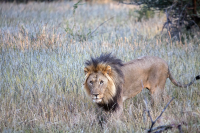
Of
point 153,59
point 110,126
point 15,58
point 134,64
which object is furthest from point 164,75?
point 15,58

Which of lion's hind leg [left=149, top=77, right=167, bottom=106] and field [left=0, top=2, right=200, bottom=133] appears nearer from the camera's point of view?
field [left=0, top=2, right=200, bottom=133]

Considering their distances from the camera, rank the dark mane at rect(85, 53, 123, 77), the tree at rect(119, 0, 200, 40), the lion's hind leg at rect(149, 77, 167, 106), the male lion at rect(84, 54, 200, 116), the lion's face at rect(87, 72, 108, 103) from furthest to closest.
A: the tree at rect(119, 0, 200, 40), the lion's hind leg at rect(149, 77, 167, 106), the dark mane at rect(85, 53, 123, 77), the male lion at rect(84, 54, 200, 116), the lion's face at rect(87, 72, 108, 103)

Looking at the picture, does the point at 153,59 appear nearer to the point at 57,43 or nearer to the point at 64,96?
the point at 64,96

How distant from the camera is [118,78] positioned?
3.43 metres

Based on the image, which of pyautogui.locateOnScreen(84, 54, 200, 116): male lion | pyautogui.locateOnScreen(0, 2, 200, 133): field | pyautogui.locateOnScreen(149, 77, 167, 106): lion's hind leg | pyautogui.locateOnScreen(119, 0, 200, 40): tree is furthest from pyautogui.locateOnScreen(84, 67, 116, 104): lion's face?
pyautogui.locateOnScreen(119, 0, 200, 40): tree

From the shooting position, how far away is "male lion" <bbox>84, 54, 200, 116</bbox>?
3.20m

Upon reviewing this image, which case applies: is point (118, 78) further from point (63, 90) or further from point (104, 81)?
point (63, 90)

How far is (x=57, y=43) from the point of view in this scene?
259 inches

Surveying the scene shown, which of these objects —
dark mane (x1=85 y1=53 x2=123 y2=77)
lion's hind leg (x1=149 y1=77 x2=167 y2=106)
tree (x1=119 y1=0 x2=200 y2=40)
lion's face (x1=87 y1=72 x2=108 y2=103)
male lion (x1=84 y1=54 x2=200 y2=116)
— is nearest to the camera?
lion's face (x1=87 y1=72 x2=108 y2=103)

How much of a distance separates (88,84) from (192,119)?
1.46 m

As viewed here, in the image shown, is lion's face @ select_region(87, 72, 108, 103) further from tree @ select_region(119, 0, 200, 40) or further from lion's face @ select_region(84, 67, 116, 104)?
tree @ select_region(119, 0, 200, 40)

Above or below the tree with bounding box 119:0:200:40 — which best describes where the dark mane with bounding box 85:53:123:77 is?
below

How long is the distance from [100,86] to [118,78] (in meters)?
0.39

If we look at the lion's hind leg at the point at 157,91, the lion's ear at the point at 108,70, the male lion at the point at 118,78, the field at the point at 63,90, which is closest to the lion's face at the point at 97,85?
the male lion at the point at 118,78
